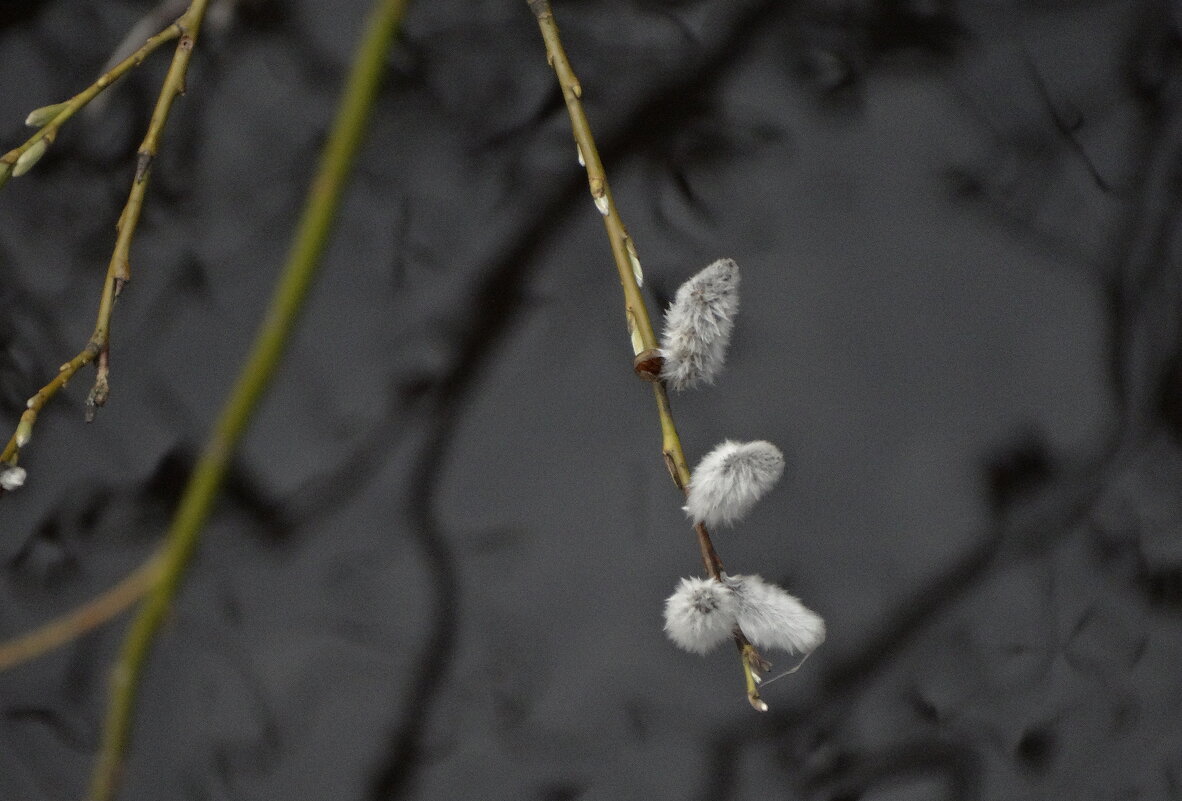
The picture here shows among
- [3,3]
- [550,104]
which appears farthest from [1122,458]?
[3,3]

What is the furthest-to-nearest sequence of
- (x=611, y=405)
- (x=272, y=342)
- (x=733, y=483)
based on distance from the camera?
(x=611, y=405) < (x=733, y=483) < (x=272, y=342)

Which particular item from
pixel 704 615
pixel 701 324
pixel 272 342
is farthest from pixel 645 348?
pixel 272 342

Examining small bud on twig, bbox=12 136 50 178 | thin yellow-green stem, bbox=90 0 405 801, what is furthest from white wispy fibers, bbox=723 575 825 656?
small bud on twig, bbox=12 136 50 178

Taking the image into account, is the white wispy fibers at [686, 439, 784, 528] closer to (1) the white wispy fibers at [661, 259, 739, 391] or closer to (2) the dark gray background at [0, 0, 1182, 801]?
(1) the white wispy fibers at [661, 259, 739, 391]

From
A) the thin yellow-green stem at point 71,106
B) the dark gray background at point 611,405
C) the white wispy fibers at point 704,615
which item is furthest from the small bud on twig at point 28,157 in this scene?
the white wispy fibers at point 704,615

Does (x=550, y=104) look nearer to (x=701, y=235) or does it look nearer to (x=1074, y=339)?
(x=701, y=235)

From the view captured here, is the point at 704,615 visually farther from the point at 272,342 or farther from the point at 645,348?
the point at 272,342
